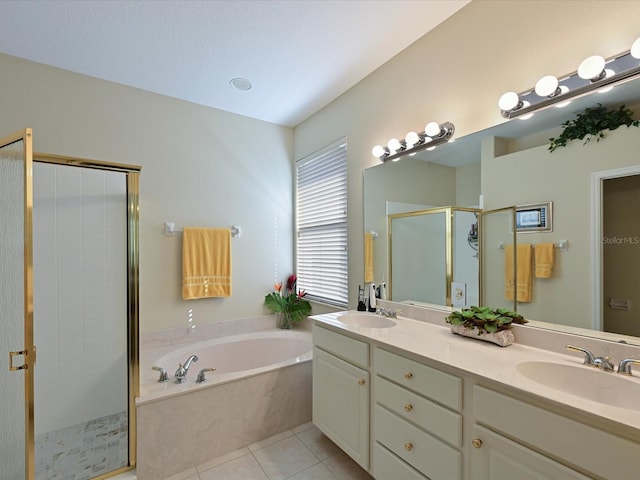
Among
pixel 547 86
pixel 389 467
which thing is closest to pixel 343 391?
pixel 389 467

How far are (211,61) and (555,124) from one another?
2222 millimetres

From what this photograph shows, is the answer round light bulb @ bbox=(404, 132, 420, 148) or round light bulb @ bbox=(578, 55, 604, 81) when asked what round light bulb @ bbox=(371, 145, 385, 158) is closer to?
round light bulb @ bbox=(404, 132, 420, 148)

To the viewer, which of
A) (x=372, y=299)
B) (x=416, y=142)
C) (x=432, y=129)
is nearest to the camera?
(x=432, y=129)

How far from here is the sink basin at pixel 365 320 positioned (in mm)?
2084

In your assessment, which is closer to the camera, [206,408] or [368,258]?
[206,408]

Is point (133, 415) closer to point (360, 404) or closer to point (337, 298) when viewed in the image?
point (360, 404)

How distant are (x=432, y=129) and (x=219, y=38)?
1.51m

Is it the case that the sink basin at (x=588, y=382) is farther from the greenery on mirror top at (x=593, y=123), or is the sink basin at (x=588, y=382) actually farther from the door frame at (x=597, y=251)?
the greenery on mirror top at (x=593, y=123)

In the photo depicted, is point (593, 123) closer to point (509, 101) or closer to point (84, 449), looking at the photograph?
point (509, 101)

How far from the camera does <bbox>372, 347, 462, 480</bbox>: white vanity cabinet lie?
4.05ft

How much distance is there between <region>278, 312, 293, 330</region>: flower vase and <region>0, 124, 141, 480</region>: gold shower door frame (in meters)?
1.53

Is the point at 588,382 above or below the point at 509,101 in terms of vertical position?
below

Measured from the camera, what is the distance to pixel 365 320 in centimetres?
218

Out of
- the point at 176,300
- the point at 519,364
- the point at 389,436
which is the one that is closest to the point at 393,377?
the point at 389,436
